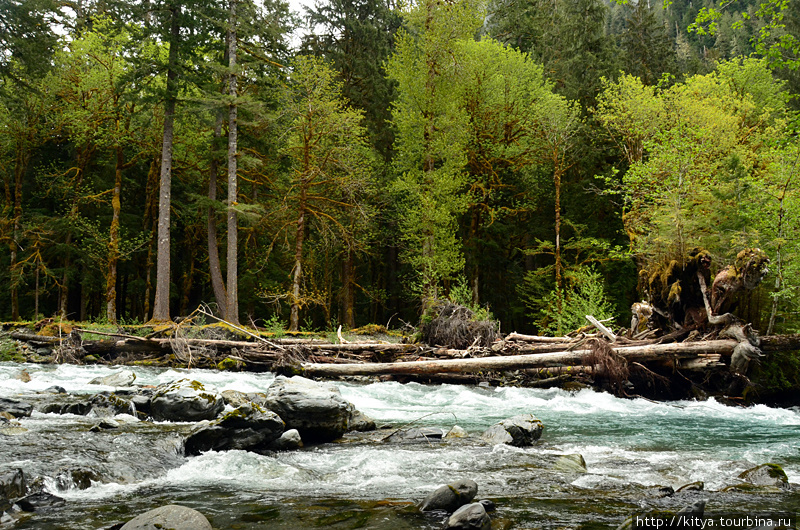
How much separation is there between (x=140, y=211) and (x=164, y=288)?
14.6 meters

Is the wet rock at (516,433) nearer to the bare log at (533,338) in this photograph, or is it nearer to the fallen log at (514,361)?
the fallen log at (514,361)

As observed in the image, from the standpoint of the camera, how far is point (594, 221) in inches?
1082

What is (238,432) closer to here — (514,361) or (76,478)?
(76,478)

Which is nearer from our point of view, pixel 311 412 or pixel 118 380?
pixel 311 412

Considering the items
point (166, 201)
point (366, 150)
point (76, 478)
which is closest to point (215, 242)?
point (166, 201)

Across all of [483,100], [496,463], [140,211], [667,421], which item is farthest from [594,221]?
[140,211]

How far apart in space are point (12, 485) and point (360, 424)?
5035 mm

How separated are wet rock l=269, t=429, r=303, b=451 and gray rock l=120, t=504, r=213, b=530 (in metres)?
3.08

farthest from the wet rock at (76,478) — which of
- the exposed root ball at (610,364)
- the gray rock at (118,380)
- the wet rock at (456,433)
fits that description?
the exposed root ball at (610,364)

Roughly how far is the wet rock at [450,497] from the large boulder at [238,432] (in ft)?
10.1

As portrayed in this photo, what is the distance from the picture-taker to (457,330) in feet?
52.7

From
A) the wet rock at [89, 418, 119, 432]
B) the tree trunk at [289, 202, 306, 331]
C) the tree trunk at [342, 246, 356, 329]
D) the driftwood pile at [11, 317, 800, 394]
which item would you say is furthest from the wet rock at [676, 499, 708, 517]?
the tree trunk at [342, 246, 356, 329]

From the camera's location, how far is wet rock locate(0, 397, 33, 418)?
797 cm

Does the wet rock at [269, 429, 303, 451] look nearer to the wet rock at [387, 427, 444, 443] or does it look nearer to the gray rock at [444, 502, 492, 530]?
the wet rock at [387, 427, 444, 443]
